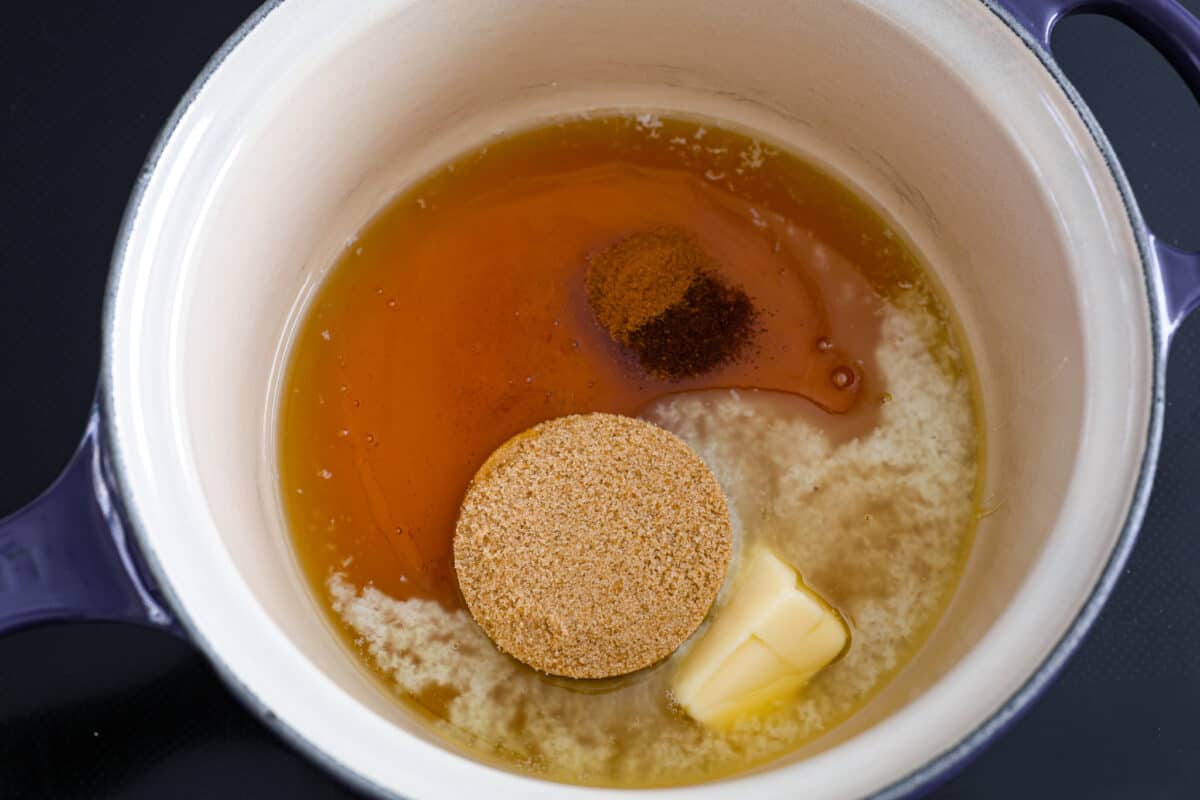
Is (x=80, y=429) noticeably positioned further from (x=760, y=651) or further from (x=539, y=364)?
(x=760, y=651)

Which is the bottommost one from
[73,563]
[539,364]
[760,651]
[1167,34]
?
[760,651]

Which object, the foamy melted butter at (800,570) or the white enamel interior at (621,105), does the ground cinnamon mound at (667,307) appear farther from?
the white enamel interior at (621,105)

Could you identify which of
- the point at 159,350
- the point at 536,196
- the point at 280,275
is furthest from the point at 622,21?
the point at 159,350

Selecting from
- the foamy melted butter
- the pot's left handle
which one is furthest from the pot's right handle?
the pot's left handle

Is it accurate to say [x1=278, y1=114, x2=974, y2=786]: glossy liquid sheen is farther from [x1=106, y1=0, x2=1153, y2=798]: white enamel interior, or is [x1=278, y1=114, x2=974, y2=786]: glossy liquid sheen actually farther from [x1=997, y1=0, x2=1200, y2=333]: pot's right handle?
[x1=997, y1=0, x2=1200, y2=333]: pot's right handle

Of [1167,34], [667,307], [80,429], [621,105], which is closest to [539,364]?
[667,307]

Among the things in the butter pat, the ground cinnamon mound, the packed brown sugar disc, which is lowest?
the butter pat
